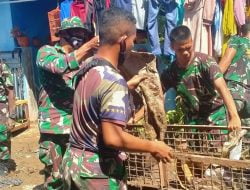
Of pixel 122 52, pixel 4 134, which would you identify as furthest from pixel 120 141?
pixel 4 134

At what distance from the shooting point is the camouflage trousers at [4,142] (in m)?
6.63

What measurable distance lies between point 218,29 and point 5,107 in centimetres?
327

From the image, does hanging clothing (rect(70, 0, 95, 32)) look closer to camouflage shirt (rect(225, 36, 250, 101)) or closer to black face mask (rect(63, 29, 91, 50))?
black face mask (rect(63, 29, 91, 50))

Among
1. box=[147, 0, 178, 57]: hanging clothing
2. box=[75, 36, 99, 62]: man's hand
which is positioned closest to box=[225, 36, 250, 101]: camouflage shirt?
box=[147, 0, 178, 57]: hanging clothing

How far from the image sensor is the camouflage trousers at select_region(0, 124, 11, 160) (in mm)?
6633

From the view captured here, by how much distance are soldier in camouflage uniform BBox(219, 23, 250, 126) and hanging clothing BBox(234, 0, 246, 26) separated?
831mm

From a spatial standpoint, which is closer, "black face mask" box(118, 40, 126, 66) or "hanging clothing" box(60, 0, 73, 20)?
"black face mask" box(118, 40, 126, 66)

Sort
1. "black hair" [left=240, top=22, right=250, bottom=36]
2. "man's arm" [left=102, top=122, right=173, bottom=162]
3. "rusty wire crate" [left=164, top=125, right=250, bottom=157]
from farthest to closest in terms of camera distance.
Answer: "black hair" [left=240, top=22, right=250, bottom=36] < "rusty wire crate" [left=164, top=125, right=250, bottom=157] < "man's arm" [left=102, top=122, right=173, bottom=162]

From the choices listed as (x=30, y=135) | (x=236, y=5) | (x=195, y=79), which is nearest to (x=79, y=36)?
(x=195, y=79)

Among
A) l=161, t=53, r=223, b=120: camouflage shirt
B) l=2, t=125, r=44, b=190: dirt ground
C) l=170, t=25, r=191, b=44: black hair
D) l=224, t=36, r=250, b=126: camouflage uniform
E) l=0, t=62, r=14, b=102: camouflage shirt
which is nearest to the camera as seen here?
l=170, t=25, r=191, b=44: black hair

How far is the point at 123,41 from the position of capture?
2.79 m

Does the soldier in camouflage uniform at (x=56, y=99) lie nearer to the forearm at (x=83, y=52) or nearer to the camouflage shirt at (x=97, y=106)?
the forearm at (x=83, y=52)

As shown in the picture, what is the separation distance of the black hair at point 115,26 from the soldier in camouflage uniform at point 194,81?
1619 millimetres

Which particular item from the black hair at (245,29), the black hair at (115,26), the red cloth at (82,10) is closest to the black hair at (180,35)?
the black hair at (245,29)
